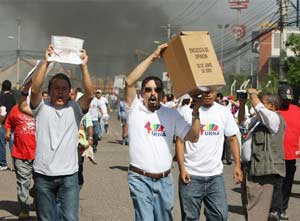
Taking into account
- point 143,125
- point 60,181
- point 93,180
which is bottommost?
point 93,180

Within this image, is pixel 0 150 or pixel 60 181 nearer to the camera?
pixel 60 181

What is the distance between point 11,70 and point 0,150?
3501 inches

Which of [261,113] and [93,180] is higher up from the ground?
[261,113]

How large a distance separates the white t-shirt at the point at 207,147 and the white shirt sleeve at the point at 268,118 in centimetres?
63

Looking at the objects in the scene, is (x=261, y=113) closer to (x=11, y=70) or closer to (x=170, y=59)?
(x=170, y=59)

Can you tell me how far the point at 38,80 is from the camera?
5777 mm

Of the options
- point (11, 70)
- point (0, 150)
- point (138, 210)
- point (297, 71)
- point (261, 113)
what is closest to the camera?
point (138, 210)

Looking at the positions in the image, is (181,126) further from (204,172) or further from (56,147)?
(56,147)

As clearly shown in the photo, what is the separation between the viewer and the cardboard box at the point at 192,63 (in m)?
5.41

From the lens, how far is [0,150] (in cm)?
1424

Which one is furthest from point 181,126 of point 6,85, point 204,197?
point 6,85

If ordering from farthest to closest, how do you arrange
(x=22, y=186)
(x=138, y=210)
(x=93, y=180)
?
1. (x=93, y=180)
2. (x=22, y=186)
3. (x=138, y=210)

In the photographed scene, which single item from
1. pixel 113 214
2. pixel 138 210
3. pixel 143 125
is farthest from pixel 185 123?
pixel 113 214

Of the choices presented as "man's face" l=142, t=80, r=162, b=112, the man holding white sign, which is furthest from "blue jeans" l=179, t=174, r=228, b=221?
the man holding white sign
